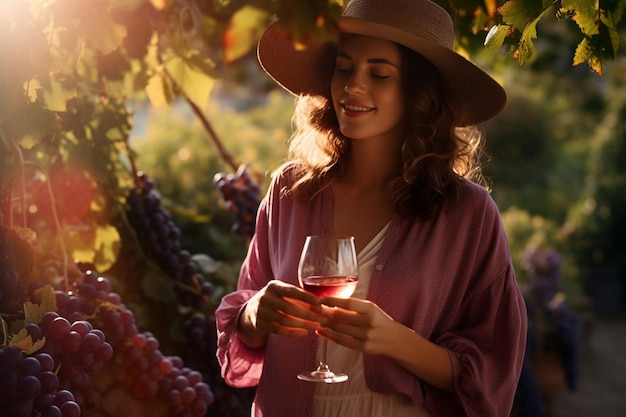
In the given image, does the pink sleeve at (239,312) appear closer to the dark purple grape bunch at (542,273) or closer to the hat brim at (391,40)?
the hat brim at (391,40)

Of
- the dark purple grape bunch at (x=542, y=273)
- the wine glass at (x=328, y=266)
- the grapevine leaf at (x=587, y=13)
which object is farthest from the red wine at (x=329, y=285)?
the dark purple grape bunch at (x=542, y=273)

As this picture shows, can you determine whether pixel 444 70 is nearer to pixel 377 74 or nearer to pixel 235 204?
pixel 377 74

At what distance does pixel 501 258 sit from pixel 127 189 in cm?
141

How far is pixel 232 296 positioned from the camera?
2.71m

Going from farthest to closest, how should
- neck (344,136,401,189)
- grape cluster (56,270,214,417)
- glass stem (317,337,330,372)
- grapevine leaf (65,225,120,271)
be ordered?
grapevine leaf (65,225,120,271) < neck (344,136,401,189) < grape cluster (56,270,214,417) < glass stem (317,337,330,372)

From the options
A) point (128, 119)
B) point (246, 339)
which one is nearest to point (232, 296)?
point (246, 339)

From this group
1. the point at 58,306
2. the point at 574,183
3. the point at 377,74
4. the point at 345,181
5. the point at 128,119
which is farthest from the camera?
the point at 574,183

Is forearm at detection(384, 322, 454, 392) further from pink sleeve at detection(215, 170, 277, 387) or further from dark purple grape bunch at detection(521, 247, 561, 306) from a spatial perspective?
dark purple grape bunch at detection(521, 247, 561, 306)

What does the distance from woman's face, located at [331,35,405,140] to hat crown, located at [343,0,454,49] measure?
92 millimetres

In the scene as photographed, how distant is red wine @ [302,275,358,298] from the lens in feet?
7.10

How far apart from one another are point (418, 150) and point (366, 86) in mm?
267

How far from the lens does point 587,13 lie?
175 centimetres

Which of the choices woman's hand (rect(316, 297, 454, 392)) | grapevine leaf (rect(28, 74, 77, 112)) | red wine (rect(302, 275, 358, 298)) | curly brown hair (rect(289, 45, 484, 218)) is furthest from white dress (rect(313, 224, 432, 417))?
grapevine leaf (rect(28, 74, 77, 112))

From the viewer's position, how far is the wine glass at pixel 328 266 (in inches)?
85.1
